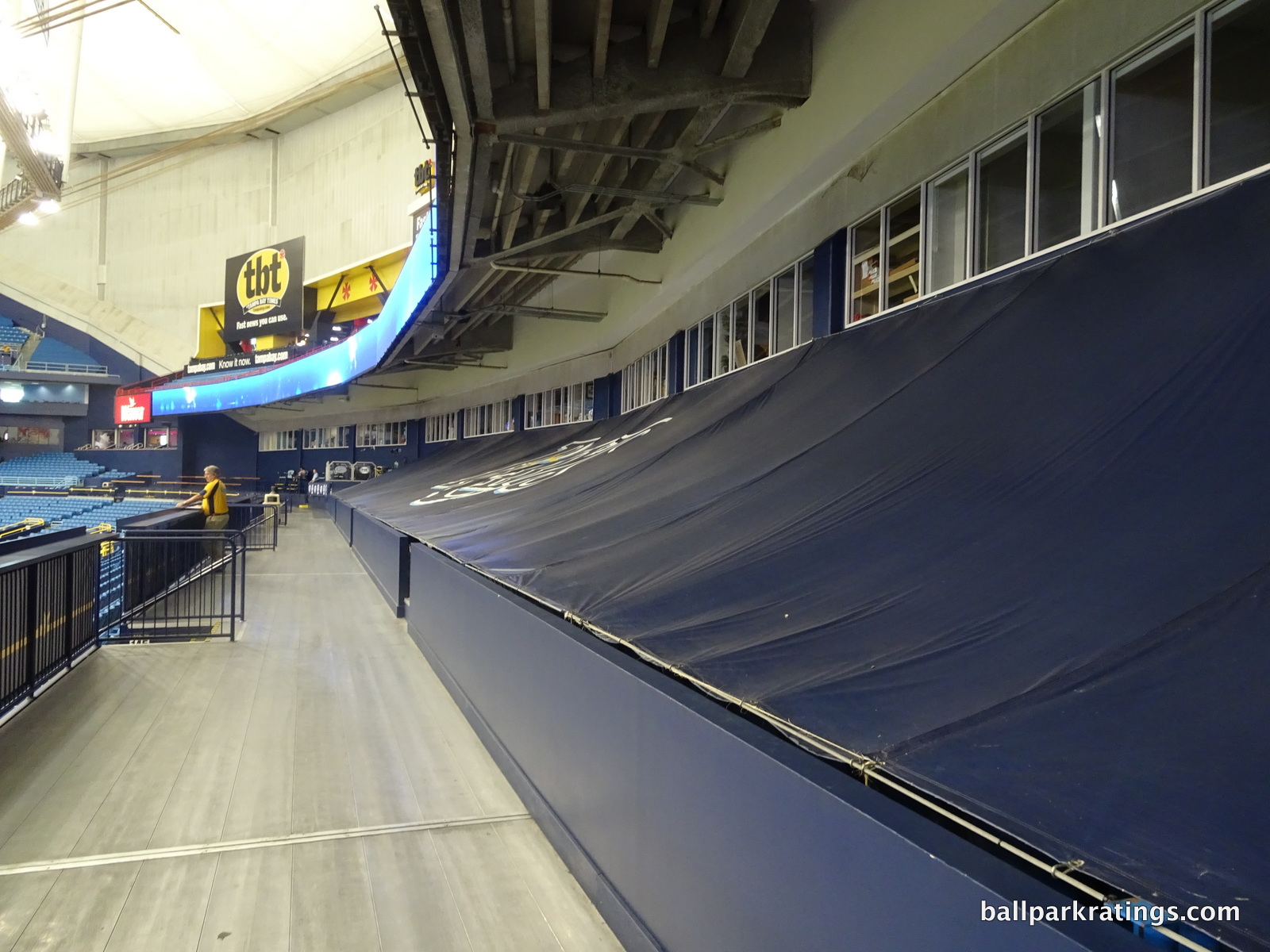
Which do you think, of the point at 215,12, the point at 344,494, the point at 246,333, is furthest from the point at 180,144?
the point at 344,494

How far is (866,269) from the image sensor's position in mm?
6109

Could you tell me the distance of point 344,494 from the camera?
19.9 metres

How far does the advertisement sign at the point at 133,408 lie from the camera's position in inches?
1264

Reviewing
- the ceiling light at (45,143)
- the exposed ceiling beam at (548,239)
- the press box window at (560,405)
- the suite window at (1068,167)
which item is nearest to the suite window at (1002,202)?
the suite window at (1068,167)

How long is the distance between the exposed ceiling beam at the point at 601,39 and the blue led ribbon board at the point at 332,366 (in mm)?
4189

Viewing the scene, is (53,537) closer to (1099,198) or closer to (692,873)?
(692,873)

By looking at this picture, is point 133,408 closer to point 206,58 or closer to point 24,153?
point 24,153

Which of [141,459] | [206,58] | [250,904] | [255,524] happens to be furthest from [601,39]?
[141,459]

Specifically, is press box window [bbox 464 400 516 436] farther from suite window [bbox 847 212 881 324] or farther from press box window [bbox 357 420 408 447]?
suite window [bbox 847 212 881 324]

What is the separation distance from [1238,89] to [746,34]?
2.94 meters

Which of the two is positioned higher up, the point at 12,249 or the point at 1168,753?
the point at 12,249

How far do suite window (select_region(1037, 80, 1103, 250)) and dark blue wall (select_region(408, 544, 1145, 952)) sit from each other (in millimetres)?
3510

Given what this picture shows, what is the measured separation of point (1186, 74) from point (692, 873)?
4.17m

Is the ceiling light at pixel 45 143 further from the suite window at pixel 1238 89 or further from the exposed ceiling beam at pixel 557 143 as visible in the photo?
the suite window at pixel 1238 89
